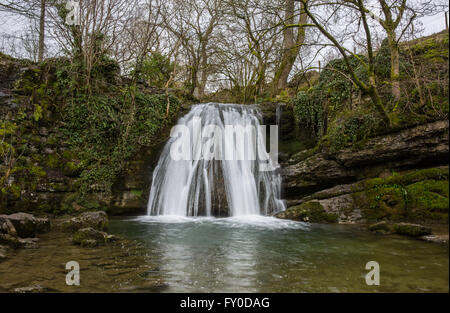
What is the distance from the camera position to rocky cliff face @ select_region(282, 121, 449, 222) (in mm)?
6379

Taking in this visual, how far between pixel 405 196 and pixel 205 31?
14984 mm

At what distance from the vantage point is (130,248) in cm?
480

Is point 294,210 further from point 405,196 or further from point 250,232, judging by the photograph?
point 405,196

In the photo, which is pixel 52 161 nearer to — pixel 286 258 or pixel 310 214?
pixel 286 258

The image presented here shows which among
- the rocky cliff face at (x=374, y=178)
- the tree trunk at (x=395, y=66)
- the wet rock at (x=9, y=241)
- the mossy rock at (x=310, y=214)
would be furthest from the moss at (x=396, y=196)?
the wet rock at (x=9, y=241)

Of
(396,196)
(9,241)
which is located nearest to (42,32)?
(9,241)

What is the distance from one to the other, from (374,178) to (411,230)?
302 cm

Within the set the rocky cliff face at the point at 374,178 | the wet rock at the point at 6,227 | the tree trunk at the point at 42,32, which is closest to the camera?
the wet rock at the point at 6,227

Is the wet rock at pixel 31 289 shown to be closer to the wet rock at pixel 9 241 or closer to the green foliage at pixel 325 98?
the wet rock at pixel 9 241

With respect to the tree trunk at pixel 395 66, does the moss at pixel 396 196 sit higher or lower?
lower

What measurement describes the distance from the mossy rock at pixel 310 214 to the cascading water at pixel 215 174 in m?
0.96

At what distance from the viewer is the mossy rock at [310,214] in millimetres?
7699
